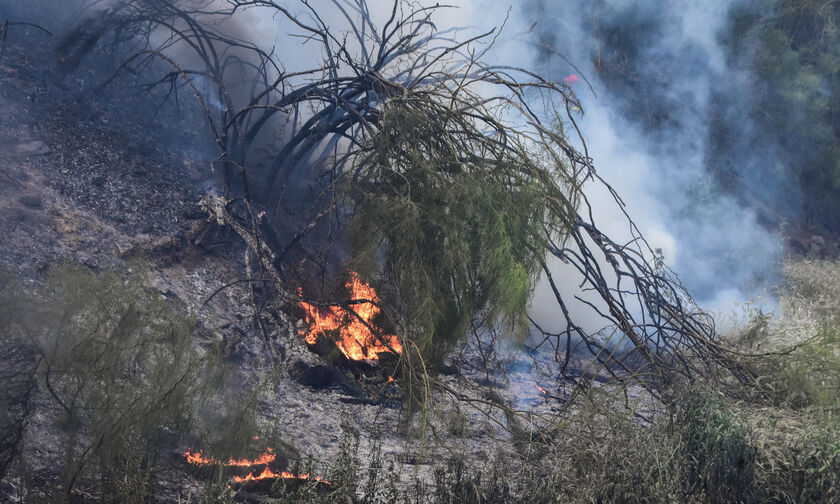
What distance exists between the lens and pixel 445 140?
176 inches

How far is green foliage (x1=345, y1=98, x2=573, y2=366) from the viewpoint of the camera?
392 centimetres

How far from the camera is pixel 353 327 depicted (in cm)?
481

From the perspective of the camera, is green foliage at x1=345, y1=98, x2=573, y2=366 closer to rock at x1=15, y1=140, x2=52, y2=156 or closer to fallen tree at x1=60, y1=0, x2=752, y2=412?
fallen tree at x1=60, y1=0, x2=752, y2=412

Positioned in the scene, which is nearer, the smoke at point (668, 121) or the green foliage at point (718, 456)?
the green foliage at point (718, 456)

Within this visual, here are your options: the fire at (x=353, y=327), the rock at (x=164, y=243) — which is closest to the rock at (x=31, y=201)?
the rock at (x=164, y=243)

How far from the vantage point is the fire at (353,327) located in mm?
4578

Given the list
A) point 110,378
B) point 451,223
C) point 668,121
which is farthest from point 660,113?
point 110,378

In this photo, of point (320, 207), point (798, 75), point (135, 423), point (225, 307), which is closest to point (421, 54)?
point (320, 207)

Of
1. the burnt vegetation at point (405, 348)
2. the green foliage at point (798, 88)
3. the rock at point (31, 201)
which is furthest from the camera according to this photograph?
the green foliage at point (798, 88)

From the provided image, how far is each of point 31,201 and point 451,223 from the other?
3.12 meters

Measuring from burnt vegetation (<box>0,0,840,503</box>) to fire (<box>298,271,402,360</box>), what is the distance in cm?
6

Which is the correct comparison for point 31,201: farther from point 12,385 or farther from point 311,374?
point 311,374

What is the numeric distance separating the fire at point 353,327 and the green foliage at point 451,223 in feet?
1.38

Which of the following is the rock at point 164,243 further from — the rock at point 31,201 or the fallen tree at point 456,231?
the rock at point 31,201
